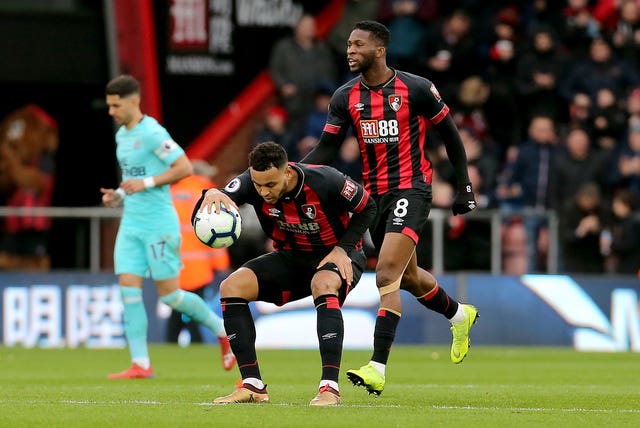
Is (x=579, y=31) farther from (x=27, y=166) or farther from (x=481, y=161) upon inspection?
(x=27, y=166)

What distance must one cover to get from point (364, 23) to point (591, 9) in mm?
12224

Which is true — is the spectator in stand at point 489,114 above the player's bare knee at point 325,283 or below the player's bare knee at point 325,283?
above

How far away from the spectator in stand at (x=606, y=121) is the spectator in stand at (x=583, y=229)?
121 centimetres

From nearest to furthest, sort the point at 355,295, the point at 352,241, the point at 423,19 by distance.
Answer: the point at 352,241, the point at 355,295, the point at 423,19

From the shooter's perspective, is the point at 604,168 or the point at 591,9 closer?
the point at 604,168

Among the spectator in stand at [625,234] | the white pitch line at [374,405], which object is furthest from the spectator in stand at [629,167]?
the white pitch line at [374,405]

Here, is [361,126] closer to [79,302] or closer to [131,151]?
[131,151]

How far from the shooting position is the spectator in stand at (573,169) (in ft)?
60.2

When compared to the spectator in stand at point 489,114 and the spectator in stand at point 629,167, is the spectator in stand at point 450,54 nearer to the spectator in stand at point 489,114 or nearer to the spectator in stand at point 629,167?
the spectator in stand at point 489,114

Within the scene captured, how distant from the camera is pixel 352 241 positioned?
368 inches

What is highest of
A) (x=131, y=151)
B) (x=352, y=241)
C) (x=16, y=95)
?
(x=16, y=95)

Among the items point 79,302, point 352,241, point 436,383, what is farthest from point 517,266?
point 352,241

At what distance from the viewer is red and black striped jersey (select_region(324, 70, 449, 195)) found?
1062 centimetres

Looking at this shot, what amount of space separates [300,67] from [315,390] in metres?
9.96
